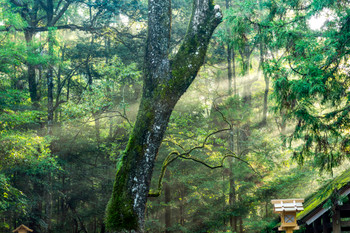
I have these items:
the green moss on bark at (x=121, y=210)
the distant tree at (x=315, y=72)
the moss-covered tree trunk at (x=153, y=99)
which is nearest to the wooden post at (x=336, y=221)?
the distant tree at (x=315, y=72)

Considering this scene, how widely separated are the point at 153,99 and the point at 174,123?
6.90 m

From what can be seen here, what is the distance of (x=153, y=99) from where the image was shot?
499 centimetres

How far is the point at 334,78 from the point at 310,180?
18.7 feet

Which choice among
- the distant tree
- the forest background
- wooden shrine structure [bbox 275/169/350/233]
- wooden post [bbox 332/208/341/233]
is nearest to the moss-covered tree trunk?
the forest background

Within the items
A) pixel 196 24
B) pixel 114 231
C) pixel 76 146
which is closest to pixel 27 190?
pixel 76 146

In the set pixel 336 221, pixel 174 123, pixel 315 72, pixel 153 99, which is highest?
pixel 315 72

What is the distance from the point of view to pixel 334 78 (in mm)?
5746

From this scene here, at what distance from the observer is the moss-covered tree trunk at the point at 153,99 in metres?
4.70

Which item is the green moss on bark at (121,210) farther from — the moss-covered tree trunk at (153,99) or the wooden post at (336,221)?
the wooden post at (336,221)

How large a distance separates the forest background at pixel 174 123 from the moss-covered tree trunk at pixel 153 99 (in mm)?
1201

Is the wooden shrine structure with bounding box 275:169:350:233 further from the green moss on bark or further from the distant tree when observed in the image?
the green moss on bark

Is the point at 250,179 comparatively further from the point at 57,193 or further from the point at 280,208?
the point at 57,193

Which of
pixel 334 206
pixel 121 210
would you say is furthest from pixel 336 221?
pixel 121 210

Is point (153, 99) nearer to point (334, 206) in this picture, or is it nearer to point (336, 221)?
point (334, 206)
